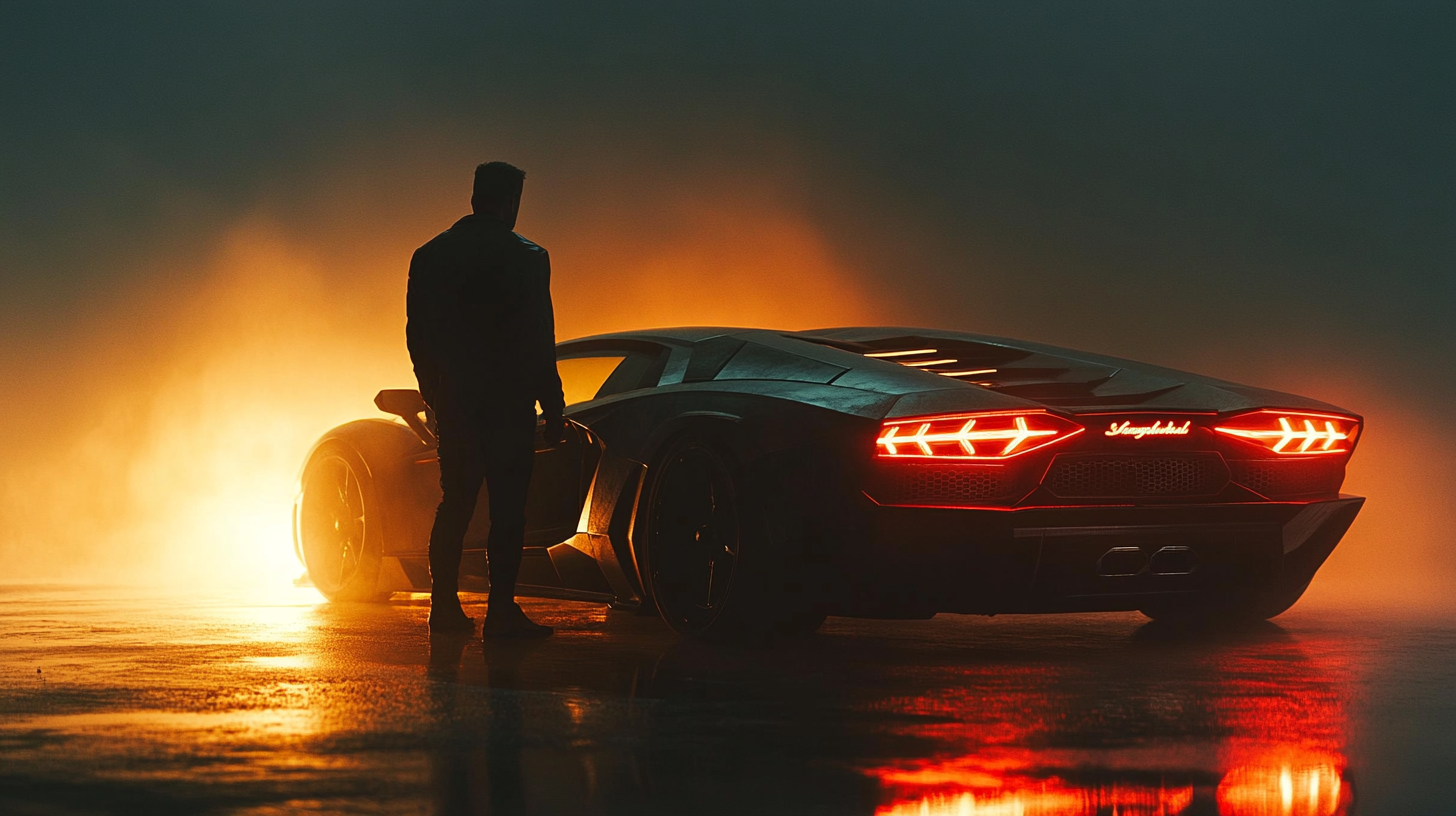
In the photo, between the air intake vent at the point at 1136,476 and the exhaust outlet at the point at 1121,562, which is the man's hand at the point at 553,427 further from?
the exhaust outlet at the point at 1121,562

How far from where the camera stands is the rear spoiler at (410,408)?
7.15m

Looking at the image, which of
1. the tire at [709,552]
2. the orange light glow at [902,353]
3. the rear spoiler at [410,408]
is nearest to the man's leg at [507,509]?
the tire at [709,552]

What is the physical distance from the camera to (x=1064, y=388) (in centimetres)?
586

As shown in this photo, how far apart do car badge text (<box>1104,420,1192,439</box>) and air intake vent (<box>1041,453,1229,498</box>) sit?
0.24ft

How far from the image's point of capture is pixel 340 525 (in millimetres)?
8016

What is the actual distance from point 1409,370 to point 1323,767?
9320 millimetres

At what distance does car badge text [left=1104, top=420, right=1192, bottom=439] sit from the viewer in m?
5.38

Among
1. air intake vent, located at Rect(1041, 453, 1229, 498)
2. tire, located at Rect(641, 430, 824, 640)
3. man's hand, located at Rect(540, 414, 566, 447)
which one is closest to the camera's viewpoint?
air intake vent, located at Rect(1041, 453, 1229, 498)

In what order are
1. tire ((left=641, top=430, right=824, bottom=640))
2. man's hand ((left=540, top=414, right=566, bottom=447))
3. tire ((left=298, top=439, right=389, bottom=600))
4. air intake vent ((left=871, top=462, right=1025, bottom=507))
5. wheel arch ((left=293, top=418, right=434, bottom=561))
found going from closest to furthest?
air intake vent ((left=871, top=462, right=1025, bottom=507)) < tire ((left=641, top=430, right=824, bottom=640)) < man's hand ((left=540, top=414, right=566, bottom=447)) < wheel arch ((left=293, top=418, right=434, bottom=561)) < tire ((left=298, top=439, right=389, bottom=600))

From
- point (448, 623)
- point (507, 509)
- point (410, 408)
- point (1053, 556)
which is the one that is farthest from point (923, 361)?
point (410, 408)

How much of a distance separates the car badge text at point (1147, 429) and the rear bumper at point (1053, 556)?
228 millimetres

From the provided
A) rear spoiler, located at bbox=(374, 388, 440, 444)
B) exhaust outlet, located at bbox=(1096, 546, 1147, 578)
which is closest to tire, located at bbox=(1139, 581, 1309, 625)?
exhaust outlet, located at bbox=(1096, 546, 1147, 578)

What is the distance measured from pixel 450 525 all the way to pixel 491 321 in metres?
0.76

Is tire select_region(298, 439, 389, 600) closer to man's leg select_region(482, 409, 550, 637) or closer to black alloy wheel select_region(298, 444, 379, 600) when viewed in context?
black alloy wheel select_region(298, 444, 379, 600)
